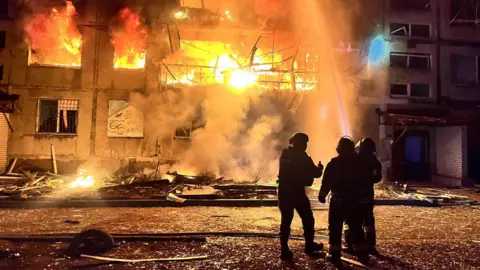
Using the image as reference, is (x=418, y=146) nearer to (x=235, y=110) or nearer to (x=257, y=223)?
(x=235, y=110)

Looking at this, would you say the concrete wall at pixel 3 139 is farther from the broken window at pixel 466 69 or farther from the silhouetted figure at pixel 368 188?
the broken window at pixel 466 69

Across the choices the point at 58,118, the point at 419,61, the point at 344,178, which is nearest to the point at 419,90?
the point at 419,61

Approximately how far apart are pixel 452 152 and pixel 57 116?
18.7 metres

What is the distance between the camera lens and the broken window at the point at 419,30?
58.1ft

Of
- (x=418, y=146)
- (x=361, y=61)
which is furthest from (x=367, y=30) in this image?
(x=418, y=146)

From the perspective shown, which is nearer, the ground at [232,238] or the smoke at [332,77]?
the ground at [232,238]

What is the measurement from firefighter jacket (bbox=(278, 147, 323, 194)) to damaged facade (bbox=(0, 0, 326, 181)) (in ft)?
32.0

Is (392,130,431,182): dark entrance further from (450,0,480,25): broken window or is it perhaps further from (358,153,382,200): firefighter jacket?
(358,153,382,200): firefighter jacket

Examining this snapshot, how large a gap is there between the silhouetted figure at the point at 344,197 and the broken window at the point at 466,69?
16264 mm

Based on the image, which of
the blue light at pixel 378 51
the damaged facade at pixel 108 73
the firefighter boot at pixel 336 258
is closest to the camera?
the firefighter boot at pixel 336 258

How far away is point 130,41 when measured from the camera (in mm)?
14641

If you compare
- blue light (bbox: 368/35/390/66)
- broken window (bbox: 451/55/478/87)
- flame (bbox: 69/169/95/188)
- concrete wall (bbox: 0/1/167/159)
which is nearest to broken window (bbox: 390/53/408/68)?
blue light (bbox: 368/35/390/66)

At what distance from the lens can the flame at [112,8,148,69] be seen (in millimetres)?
14484

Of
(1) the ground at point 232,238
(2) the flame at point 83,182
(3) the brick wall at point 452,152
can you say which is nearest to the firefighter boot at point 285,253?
(1) the ground at point 232,238
